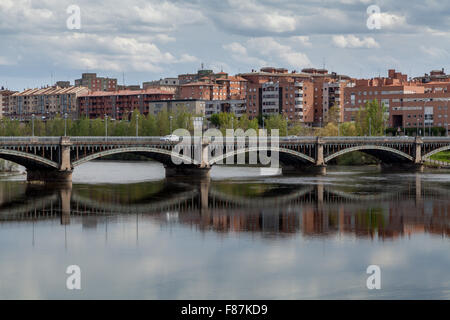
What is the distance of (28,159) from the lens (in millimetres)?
75812

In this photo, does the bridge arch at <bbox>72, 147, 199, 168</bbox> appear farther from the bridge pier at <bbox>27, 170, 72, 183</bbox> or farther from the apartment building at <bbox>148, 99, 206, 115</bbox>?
the apartment building at <bbox>148, 99, 206, 115</bbox>

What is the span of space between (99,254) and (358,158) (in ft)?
264

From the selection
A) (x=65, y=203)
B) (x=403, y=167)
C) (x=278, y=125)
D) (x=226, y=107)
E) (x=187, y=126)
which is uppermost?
(x=226, y=107)

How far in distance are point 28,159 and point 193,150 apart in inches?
767

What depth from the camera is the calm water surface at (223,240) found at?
3522 centimetres

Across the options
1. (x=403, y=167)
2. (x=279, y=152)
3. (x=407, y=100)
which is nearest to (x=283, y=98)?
(x=407, y=100)

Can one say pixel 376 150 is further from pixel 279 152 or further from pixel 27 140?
pixel 27 140

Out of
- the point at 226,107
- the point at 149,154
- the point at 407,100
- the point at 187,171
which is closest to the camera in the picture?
the point at 149,154

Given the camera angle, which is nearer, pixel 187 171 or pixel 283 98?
pixel 187 171

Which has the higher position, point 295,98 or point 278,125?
point 295,98

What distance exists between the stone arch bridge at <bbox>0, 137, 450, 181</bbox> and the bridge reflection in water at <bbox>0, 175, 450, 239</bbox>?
124 inches

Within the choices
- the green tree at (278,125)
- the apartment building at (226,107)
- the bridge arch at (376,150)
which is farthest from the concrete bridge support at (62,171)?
the apartment building at (226,107)

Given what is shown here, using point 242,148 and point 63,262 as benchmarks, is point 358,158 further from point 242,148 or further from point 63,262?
point 63,262

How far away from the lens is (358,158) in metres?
118
